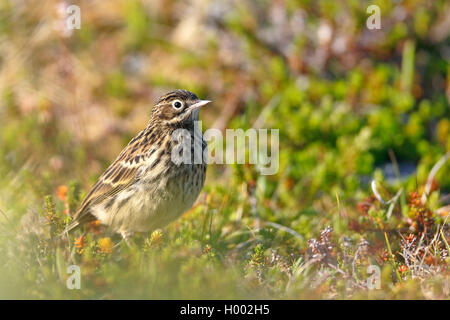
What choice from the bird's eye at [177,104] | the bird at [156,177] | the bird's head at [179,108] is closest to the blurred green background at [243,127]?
the bird at [156,177]

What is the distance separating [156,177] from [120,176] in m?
0.47

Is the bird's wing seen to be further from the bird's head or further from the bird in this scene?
the bird's head

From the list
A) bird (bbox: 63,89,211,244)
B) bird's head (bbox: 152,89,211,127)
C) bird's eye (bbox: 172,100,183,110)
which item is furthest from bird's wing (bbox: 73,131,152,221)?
bird's eye (bbox: 172,100,183,110)

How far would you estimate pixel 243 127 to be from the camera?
24.5 feet

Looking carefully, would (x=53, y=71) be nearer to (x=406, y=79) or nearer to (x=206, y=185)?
(x=206, y=185)

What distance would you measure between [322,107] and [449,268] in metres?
3.99

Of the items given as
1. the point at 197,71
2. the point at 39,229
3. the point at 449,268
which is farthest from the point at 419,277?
the point at 197,71

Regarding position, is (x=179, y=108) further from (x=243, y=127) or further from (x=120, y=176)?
(x=243, y=127)

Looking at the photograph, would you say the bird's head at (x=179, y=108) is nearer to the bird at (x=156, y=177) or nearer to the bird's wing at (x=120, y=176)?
the bird at (x=156, y=177)

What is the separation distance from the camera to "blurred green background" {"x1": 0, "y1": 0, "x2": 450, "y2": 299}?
15.5ft

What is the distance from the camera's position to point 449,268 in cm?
479

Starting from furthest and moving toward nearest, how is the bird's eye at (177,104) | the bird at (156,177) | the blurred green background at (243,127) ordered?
the bird's eye at (177,104), the bird at (156,177), the blurred green background at (243,127)

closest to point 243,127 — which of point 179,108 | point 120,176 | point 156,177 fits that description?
point 179,108

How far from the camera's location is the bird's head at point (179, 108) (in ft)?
18.2
